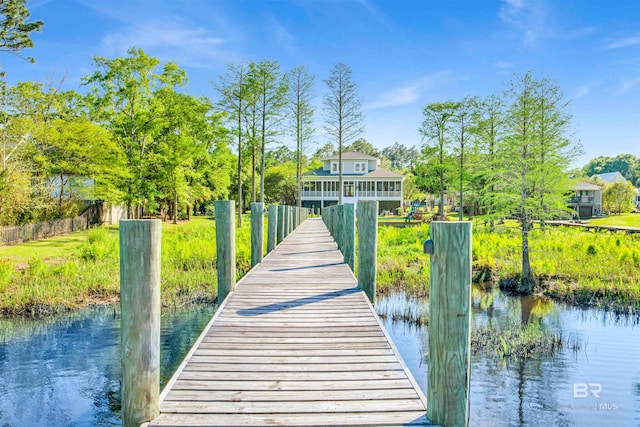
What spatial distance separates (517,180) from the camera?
16.8m

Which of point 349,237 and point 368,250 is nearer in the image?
point 368,250

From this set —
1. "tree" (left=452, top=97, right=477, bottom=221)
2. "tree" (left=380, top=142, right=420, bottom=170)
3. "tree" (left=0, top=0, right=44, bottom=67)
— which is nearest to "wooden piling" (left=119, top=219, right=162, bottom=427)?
"tree" (left=0, top=0, right=44, bottom=67)

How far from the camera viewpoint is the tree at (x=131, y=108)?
2920 centimetres

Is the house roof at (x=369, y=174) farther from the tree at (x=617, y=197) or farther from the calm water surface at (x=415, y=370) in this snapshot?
the calm water surface at (x=415, y=370)

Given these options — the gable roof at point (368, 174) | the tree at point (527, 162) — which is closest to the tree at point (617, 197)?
the gable roof at point (368, 174)

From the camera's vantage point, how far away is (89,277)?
44.5 ft


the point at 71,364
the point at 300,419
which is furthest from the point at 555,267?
the point at 300,419

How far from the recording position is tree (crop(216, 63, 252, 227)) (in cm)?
3272

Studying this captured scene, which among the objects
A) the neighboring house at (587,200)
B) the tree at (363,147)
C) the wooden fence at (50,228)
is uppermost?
the tree at (363,147)

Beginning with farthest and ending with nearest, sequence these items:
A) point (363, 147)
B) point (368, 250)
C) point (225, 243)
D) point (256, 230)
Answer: point (363, 147), point (256, 230), point (368, 250), point (225, 243)

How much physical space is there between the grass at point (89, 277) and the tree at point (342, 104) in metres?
22.5

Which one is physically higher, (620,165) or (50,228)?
(620,165)

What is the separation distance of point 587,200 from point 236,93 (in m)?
46.4

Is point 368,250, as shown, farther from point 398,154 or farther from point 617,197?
point 398,154
